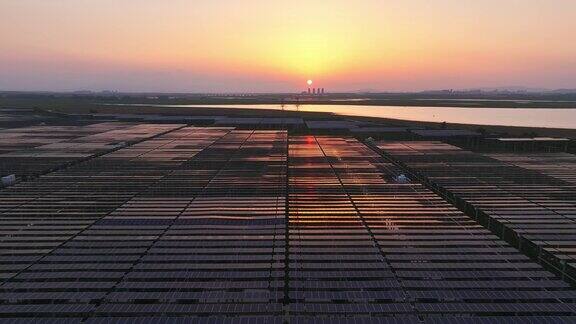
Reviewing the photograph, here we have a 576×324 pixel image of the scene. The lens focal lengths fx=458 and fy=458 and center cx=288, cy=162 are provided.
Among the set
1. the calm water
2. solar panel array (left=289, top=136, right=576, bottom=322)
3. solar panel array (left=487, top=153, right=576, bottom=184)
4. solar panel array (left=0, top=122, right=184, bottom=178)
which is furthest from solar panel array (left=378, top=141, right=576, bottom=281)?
the calm water

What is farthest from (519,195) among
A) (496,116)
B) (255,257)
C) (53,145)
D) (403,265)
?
(496,116)

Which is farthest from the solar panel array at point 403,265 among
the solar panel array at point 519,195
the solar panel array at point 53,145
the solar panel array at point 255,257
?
the solar panel array at point 53,145

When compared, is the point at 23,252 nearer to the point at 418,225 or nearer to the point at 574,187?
the point at 418,225

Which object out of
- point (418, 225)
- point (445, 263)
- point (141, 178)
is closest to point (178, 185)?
point (141, 178)

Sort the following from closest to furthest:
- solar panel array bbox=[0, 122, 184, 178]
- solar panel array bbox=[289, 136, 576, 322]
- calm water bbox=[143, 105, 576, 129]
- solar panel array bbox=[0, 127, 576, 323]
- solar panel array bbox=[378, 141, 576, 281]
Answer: solar panel array bbox=[0, 127, 576, 323] < solar panel array bbox=[289, 136, 576, 322] < solar panel array bbox=[378, 141, 576, 281] < solar panel array bbox=[0, 122, 184, 178] < calm water bbox=[143, 105, 576, 129]

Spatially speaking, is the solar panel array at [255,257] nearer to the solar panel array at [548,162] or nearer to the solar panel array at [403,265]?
the solar panel array at [403,265]

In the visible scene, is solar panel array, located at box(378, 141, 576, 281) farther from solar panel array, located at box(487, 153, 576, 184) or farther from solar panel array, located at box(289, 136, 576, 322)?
solar panel array, located at box(289, 136, 576, 322)
